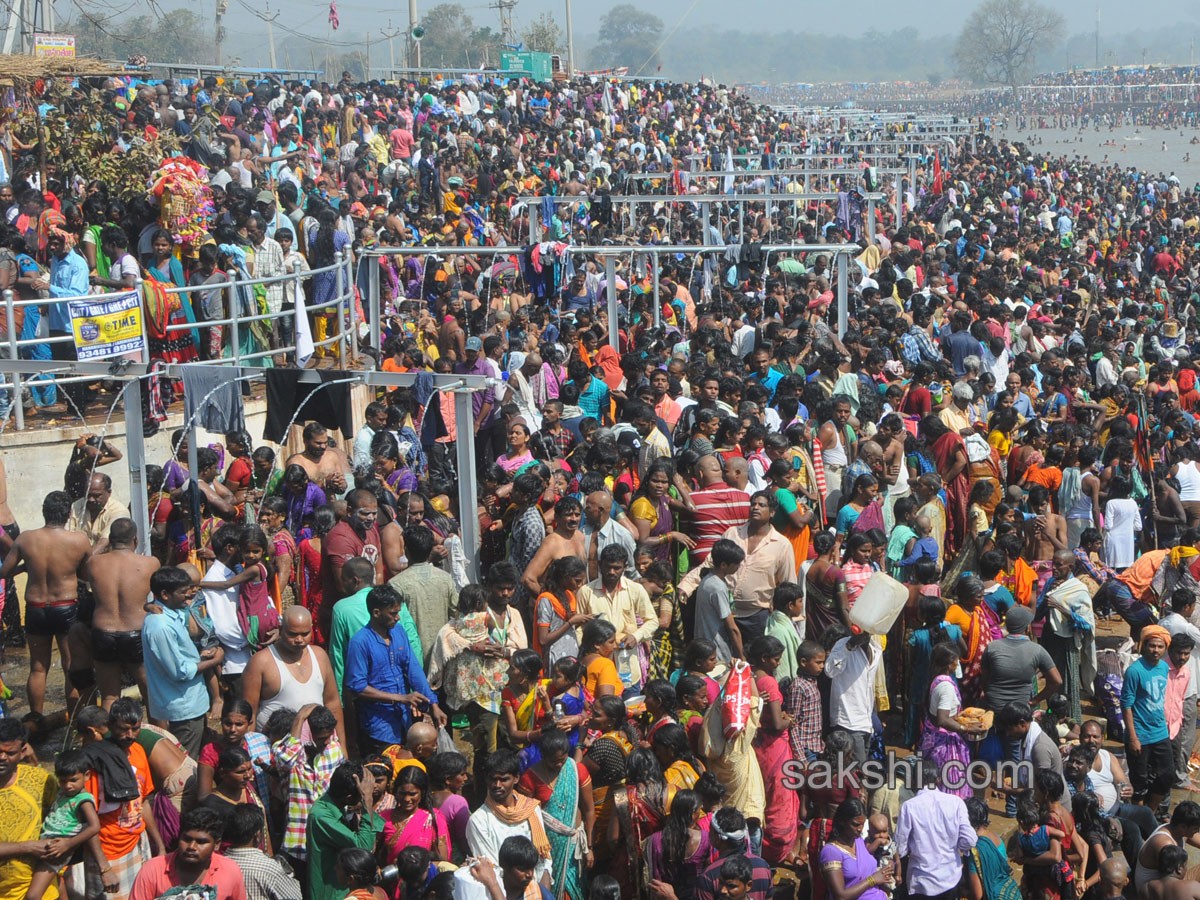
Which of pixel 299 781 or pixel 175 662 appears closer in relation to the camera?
pixel 299 781

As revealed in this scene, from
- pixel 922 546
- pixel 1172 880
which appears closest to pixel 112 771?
pixel 1172 880

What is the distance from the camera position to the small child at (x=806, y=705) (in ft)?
21.9

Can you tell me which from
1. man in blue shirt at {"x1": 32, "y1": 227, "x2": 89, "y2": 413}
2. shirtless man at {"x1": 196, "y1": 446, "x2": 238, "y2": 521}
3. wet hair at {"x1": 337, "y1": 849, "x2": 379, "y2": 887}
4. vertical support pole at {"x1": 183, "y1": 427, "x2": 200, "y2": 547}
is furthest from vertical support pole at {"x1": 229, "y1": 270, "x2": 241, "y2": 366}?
wet hair at {"x1": 337, "y1": 849, "x2": 379, "y2": 887}

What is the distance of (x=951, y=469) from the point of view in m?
9.73

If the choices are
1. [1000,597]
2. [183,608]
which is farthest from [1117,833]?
[183,608]

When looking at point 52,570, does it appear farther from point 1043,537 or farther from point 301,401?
point 1043,537

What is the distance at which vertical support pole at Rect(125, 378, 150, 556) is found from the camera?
7762 mm

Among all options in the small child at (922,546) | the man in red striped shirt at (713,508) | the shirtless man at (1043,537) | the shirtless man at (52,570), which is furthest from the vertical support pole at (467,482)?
the shirtless man at (1043,537)

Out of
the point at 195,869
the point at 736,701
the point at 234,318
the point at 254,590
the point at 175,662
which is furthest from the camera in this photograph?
the point at 234,318

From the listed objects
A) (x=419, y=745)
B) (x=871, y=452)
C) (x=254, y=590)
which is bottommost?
(x=419, y=745)

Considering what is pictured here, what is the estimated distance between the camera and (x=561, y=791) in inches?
232

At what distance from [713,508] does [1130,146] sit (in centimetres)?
8708

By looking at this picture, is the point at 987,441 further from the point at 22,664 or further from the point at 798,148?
the point at 798,148

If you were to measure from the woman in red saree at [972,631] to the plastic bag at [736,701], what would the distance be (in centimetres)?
165
